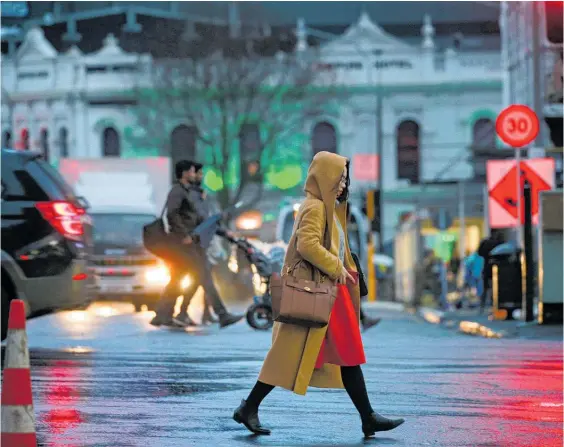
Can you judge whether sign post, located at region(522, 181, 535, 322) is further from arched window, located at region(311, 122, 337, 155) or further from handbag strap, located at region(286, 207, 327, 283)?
arched window, located at region(311, 122, 337, 155)

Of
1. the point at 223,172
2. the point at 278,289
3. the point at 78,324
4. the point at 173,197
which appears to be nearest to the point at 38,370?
the point at 278,289

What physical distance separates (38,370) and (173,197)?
5.60 meters

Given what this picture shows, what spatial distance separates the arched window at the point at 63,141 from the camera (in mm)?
75750

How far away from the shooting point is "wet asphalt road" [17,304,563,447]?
8.48m

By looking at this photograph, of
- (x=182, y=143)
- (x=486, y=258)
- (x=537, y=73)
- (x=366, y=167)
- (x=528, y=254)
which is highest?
(x=537, y=73)

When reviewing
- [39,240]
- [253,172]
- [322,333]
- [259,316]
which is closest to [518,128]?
[259,316]

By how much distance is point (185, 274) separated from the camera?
17688 mm

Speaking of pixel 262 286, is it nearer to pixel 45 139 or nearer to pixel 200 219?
pixel 200 219

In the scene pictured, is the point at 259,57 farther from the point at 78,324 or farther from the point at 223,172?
the point at 78,324

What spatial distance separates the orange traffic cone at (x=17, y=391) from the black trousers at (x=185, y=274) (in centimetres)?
1106

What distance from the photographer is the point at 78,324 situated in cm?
1908

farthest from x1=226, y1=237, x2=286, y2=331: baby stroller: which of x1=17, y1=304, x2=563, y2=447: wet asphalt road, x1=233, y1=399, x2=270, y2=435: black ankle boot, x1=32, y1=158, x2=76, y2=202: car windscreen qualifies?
x1=233, y1=399, x2=270, y2=435: black ankle boot

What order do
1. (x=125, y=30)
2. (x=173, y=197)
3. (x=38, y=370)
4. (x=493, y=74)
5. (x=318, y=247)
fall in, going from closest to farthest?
(x=318, y=247) < (x=38, y=370) < (x=173, y=197) < (x=493, y=74) < (x=125, y=30)

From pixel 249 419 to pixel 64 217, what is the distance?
5.60 m
